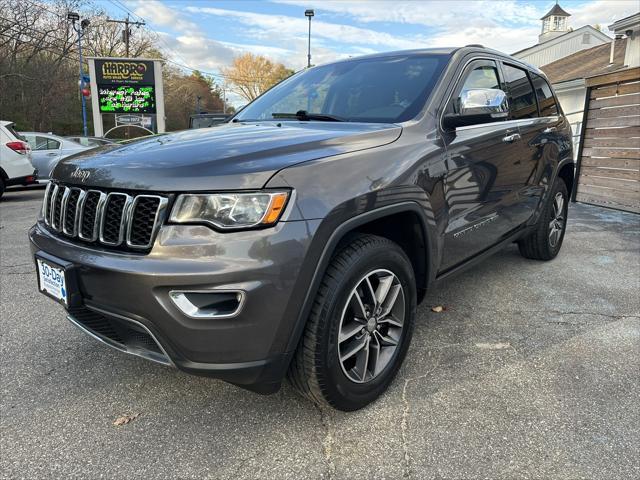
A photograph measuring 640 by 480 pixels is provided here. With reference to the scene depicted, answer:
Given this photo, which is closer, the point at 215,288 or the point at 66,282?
the point at 215,288

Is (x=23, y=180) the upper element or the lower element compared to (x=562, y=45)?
lower

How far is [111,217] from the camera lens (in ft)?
6.35

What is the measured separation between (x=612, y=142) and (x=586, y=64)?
15.3 meters

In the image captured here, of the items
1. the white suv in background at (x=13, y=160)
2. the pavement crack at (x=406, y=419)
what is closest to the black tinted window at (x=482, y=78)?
the pavement crack at (x=406, y=419)

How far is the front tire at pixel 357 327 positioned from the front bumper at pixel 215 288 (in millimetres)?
173

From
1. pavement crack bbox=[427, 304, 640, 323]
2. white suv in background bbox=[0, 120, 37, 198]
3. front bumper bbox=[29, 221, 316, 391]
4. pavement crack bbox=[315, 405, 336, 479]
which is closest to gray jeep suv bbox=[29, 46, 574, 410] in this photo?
front bumper bbox=[29, 221, 316, 391]

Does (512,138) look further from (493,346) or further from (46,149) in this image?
(46,149)

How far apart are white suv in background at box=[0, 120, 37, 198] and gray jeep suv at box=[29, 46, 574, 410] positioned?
826cm

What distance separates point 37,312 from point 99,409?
1.63m

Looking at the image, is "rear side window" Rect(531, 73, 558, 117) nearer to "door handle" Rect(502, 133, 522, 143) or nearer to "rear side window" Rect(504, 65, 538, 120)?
"rear side window" Rect(504, 65, 538, 120)

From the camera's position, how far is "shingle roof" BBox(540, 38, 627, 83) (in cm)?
1797

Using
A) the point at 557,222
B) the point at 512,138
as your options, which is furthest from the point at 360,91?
the point at 557,222

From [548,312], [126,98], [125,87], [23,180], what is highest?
[125,87]

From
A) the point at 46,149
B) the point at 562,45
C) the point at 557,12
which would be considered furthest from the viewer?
the point at 557,12
